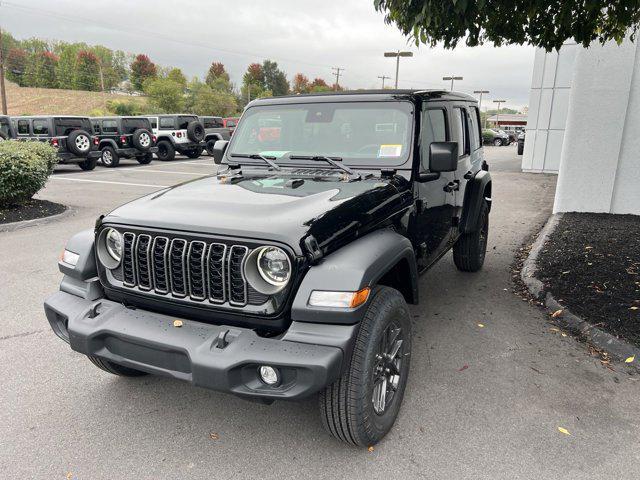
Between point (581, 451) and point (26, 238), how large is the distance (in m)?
7.69

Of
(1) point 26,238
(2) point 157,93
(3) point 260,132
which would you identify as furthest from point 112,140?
(2) point 157,93

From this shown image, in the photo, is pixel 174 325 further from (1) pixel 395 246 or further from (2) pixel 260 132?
(2) pixel 260 132

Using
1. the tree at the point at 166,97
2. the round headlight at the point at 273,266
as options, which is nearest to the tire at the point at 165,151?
the round headlight at the point at 273,266

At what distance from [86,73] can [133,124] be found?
8963cm

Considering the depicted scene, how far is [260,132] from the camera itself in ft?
12.9

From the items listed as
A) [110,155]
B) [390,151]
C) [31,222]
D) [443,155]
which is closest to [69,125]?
[110,155]

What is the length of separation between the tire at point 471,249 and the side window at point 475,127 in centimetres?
66

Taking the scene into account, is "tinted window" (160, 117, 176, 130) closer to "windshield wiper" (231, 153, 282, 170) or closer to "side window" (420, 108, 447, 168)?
"windshield wiper" (231, 153, 282, 170)

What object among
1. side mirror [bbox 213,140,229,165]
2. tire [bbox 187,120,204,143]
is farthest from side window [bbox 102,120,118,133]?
side mirror [bbox 213,140,229,165]

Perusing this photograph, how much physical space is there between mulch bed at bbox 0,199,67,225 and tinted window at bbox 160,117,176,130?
12902 millimetres

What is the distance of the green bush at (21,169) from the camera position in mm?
8250

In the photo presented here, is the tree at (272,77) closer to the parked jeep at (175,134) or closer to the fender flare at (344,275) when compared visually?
the parked jeep at (175,134)

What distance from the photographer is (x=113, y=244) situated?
2725 millimetres

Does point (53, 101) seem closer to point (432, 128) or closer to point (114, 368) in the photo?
point (114, 368)
